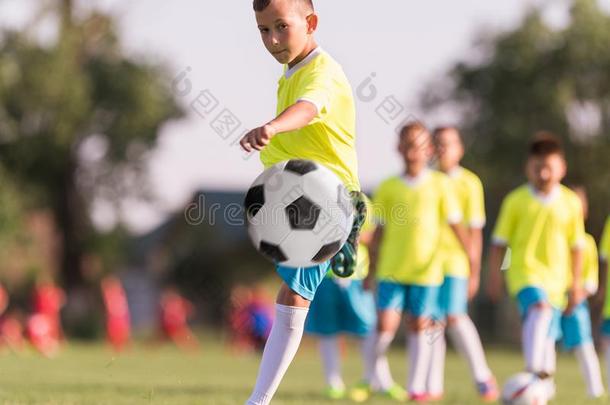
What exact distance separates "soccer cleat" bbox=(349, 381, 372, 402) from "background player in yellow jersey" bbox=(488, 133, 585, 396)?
1300 mm

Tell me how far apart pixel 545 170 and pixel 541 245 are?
577mm

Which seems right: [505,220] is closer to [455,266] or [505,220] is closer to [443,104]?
[455,266]

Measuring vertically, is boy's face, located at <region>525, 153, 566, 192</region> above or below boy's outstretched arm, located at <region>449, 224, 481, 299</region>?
above

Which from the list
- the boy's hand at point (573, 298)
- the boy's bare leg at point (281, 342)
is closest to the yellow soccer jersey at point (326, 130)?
the boy's bare leg at point (281, 342)

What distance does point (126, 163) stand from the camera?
40.2m

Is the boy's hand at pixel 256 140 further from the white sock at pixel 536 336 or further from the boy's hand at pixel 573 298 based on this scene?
the boy's hand at pixel 573 298

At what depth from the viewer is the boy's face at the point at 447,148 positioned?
9.51 m

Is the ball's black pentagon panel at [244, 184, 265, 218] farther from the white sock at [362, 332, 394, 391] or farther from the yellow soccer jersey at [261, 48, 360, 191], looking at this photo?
the white sock at [362, 332, 394, 391]

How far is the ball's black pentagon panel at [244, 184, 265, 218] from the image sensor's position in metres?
4.77

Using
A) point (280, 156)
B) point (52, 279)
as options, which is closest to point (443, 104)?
point (52, 279)

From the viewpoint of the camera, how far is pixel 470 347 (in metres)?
9.45

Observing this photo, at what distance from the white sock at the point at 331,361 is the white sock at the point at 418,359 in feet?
3.29

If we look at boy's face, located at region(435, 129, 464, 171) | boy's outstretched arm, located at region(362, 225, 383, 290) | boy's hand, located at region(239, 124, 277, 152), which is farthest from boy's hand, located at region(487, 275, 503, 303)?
boy's hand, located at region(239, 124, 277, 152)

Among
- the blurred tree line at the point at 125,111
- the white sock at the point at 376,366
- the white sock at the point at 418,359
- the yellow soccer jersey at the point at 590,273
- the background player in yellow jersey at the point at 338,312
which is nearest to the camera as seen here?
the white sock at the point at 418,359
